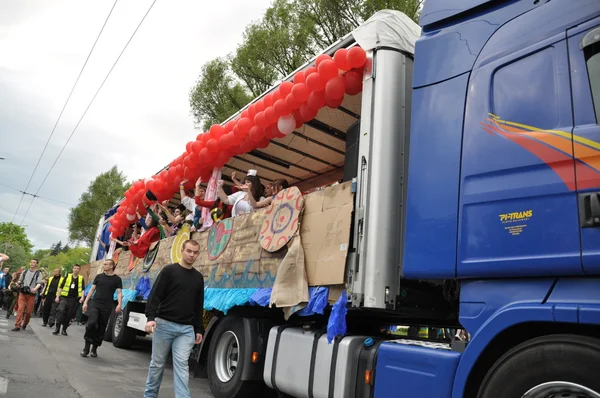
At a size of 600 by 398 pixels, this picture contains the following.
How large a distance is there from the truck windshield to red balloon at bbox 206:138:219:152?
5120 mm

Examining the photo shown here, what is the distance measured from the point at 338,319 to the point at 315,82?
247cm

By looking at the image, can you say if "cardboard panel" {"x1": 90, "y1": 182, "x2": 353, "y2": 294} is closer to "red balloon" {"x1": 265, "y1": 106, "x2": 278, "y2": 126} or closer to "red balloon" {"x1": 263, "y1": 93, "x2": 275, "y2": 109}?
"red balloon" {"x1": 265, "y1": 106, "x2": 278, "y2": 126}

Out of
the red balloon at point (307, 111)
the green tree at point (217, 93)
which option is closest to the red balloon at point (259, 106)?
the red balloon at point (307, 111)

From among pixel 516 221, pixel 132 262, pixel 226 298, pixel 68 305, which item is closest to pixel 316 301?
pixel 226 298

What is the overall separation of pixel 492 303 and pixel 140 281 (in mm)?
7482

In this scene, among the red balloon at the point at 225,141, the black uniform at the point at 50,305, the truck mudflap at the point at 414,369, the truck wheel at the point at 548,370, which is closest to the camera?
the truck wheel at the point at 548,370

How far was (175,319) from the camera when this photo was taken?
5035 mm

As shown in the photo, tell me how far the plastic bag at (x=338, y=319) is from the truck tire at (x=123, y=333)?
23.3 feet

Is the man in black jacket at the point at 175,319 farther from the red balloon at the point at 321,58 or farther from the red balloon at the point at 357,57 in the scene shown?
the red balloon at the point at 357,57

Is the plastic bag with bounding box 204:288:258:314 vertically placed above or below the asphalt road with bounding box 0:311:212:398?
above

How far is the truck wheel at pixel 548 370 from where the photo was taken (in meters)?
2.52

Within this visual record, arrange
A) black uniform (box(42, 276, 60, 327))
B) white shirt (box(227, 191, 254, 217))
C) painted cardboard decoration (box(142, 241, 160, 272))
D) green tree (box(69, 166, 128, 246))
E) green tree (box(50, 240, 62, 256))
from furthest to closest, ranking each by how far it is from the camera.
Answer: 1. green tree (box(50, 240, 62, 256))
2. green tree (box(69, 166, 128, 246))
3. black uniform (box(42, 276, 60, 327))
4. painted cardboard decoration (box(142, 241, 160, 272))
5. white shirt (box(227, 191, 254, 217))

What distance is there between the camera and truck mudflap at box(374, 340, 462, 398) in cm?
322

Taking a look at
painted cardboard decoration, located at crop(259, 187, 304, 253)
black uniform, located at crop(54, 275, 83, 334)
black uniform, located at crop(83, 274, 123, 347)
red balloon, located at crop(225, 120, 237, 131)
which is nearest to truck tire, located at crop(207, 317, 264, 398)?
painted cardboard decoration, located at crop(259, 187, 304, 253)
